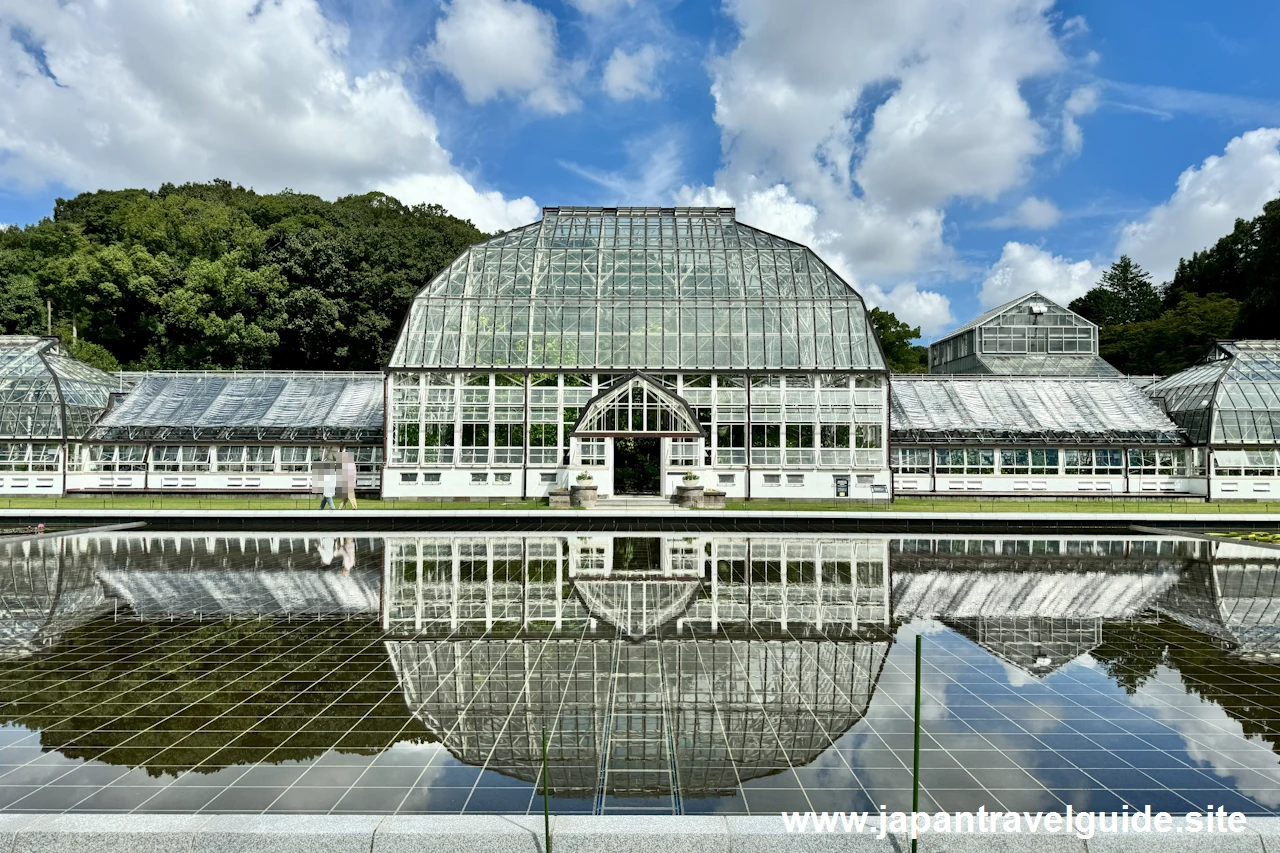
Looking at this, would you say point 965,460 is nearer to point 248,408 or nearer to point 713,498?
point 713,498

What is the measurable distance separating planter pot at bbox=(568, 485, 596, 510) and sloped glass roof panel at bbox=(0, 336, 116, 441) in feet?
96.8

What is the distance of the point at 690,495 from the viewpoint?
37.0m

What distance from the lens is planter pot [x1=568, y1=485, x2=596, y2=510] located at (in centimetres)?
3644

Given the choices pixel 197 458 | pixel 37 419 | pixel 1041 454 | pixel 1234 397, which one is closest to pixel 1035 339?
pixel 1234 397

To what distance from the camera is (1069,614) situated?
15.6 m

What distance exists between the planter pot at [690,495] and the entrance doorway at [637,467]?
19.3ft

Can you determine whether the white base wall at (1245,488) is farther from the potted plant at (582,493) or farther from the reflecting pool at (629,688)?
the potted plant at (582,493)

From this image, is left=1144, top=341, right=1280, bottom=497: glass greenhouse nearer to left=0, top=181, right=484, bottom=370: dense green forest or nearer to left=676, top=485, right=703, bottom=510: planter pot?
left=676, top=485, right=703, bottom=510: planter pot

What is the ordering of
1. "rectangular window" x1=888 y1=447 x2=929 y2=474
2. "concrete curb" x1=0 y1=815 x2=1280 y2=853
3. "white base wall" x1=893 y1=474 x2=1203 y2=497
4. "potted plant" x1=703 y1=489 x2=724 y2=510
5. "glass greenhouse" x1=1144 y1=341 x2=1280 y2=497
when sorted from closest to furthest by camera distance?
"concrete curb" x1=0 y1=815 x2=1280 y2=853, "potted plant" x1=703 y1=489 x2=724 y2=510, "glass greenhouse" x1=1144 y1=341 x2=1280 y2=497, "white base wall" x1=893 y1=474 x2=1203 y2=497, "rectangular window" x1=888 y1=447 x2=929 y2=474

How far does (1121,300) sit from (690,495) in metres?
85.6

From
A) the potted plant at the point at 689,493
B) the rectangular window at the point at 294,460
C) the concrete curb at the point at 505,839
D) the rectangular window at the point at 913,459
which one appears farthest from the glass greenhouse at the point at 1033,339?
the concrete curb at the point at 505,839

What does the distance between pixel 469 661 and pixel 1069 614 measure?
12197 mm

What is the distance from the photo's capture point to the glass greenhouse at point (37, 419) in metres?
41.9

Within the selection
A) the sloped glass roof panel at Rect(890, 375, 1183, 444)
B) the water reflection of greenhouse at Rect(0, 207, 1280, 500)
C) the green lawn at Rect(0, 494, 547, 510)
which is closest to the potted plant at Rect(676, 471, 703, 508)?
the water reflection of greenhouse at Rect(0, 207, 1280, 500)
